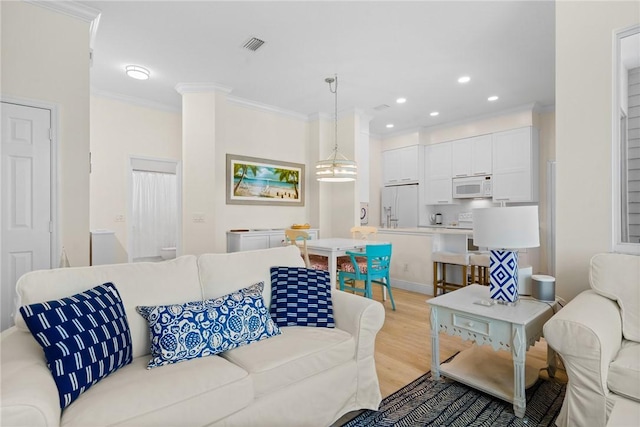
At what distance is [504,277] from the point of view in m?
2.16

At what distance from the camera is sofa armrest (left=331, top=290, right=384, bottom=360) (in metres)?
1.91

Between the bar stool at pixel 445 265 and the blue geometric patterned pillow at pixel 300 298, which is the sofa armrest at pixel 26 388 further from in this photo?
the bar stool at pixel 445 265

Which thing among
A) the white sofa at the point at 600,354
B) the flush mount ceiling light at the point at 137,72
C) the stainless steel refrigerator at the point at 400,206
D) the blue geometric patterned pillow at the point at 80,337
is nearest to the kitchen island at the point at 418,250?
the stainless steel refrigerator at the point at 400,206

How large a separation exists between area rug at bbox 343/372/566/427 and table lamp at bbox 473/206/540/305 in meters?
0.60

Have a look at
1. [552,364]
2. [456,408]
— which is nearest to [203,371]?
[456,408]

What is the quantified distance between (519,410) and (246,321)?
5.35 ft

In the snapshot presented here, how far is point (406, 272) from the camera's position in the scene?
4.89 m

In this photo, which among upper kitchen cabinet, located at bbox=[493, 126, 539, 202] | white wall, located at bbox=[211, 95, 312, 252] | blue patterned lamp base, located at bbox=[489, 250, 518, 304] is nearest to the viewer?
blue patterned lamp base, located at bbox=[489, 250, 518, 304]

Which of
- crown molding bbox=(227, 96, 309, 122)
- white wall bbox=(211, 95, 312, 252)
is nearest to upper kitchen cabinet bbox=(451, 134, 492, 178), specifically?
white wall bbox=(211, 95, 312, 252)

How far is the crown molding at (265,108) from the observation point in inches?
199

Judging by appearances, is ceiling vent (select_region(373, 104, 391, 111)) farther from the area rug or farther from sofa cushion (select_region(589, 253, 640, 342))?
the area rug

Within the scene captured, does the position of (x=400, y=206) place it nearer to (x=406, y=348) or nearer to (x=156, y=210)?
(x=406, y=348)

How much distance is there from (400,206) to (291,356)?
5.63m

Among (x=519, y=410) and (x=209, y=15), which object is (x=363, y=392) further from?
(x=209, y=15)
